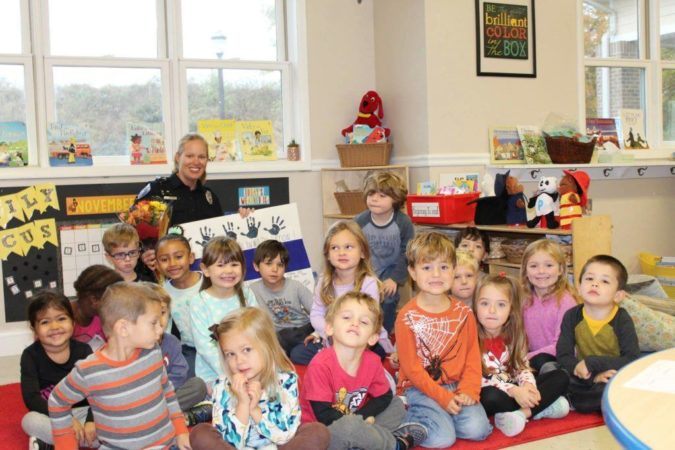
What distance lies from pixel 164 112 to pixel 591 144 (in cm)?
283

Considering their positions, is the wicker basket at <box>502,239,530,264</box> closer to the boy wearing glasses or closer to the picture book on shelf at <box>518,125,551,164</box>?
the picture book on shelf at <box>518,125,551,164</box>

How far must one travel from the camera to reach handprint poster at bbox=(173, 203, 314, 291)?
389 centimetres

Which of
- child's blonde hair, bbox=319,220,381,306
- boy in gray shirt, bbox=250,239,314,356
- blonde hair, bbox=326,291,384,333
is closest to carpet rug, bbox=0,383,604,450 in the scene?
blonde hair, bbox=326,291,384,333

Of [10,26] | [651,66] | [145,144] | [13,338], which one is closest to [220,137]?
Answer: [145,144]

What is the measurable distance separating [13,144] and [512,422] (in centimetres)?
327

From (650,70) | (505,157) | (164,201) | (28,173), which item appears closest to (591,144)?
(505,157)

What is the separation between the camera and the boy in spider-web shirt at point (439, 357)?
256cm

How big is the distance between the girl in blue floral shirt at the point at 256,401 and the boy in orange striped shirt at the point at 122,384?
0.17 m

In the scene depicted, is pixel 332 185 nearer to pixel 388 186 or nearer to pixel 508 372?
pixel 388 186

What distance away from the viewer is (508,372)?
286cm

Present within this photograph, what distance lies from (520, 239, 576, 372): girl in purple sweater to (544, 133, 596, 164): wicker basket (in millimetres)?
1754

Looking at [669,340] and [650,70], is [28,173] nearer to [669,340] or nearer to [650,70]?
[669,340]

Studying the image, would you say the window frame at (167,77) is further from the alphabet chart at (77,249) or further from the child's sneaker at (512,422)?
the child's sneaker at (512,422)

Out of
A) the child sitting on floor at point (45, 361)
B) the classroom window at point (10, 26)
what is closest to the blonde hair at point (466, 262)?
the child sitting on floor at point (45, 361)
